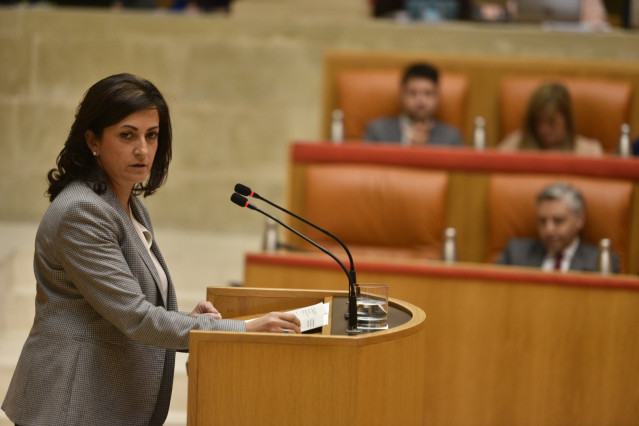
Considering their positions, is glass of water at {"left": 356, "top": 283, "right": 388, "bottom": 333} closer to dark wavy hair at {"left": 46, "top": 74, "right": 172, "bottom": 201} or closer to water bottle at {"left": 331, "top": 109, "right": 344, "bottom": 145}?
dark wavy hair at {"left": 46, "top": 74, "right": 172, "bottom": 201}

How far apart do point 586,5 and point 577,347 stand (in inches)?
83.8

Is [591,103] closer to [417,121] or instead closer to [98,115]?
[417,121]

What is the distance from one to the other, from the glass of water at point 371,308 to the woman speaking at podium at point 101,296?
13cm

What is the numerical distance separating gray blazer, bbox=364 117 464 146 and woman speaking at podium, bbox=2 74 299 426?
1916 mm

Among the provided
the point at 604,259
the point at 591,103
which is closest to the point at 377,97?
the point at 591,103

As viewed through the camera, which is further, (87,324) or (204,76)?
(204,76)

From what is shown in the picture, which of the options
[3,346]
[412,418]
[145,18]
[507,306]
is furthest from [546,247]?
[145,18]

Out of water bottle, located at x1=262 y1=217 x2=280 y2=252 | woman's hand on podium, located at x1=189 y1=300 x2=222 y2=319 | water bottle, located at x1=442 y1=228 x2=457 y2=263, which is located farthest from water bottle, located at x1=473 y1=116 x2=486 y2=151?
woman's hand on podium, located at x1=189 y1=300 x2=222 y2=319

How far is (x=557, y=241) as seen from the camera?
8.27ft

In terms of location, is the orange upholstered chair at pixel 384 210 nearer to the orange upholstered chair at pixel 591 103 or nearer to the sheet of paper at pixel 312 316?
the orange upholstered chair at pixel 591 103

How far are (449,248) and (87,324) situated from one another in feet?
4.62

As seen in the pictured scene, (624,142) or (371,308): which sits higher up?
(624,142)

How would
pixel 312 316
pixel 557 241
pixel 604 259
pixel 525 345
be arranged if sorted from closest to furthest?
pixel 312 316 → pixel 525 345 → pixel 604 259 → pixel 557 241

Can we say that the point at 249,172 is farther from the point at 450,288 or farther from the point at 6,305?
the point at 450,288
